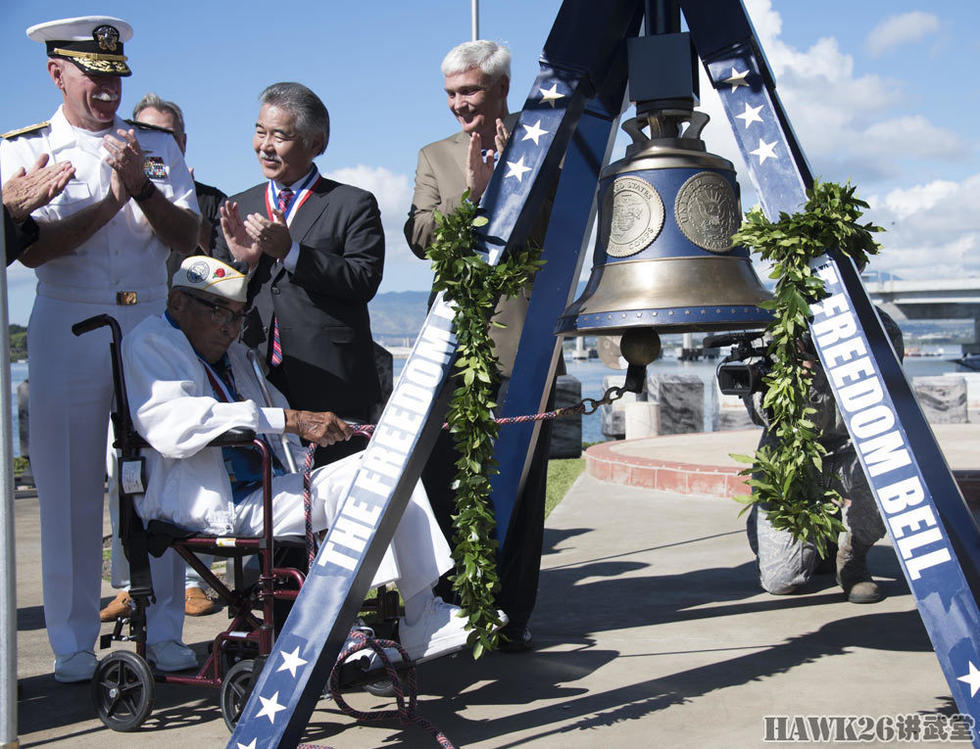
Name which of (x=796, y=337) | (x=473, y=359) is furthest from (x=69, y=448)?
(x=796, y=337)

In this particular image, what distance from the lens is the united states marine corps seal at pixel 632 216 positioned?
3.76m

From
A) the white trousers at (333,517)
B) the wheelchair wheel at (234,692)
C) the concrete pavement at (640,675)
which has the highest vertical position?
the white trousers at (333,517)

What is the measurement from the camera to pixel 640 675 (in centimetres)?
440

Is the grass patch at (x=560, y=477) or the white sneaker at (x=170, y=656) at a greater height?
the grass patch at (x=560, y=477)

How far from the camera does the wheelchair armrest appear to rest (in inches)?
150

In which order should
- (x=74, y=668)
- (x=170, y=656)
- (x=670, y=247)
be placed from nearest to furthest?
1. (x=670, y=247)
2. (x=74, y=668)
3. (x=170, y=656)

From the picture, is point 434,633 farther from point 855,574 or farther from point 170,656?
point 855,574

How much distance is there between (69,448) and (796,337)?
123 inches

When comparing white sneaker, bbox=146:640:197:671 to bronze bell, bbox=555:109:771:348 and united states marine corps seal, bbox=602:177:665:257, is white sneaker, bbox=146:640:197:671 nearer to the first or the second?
bronze bell, bbox=555:109:771:348

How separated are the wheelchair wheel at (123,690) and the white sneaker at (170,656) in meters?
0.62

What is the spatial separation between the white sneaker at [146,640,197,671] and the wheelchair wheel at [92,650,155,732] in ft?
2.04

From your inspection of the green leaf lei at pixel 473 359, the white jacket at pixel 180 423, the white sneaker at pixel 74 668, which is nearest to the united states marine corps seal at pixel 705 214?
the green leaf lei at pixel 473 359

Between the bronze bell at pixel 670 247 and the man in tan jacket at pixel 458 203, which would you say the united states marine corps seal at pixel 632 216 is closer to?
the bronze bell at pixel 670 247

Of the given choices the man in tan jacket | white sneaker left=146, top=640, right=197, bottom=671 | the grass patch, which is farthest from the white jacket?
the grass patch
